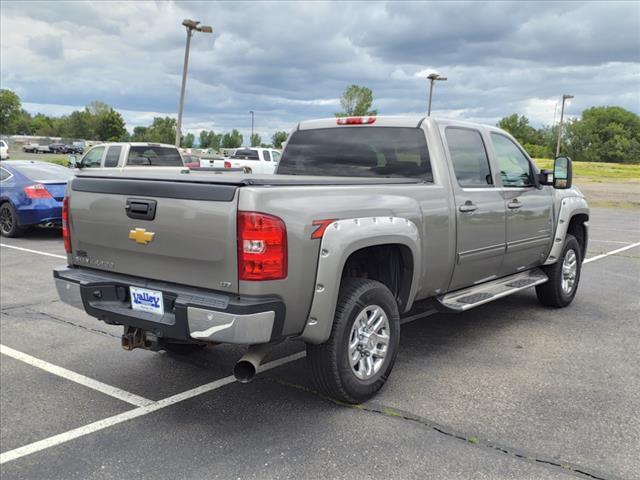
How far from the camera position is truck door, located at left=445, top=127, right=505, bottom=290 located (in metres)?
4.68

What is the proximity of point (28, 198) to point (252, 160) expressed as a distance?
14.8 m

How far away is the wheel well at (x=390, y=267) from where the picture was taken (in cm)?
410

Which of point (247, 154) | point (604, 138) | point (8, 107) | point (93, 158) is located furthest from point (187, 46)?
point (604, 138)

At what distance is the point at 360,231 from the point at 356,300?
43cm

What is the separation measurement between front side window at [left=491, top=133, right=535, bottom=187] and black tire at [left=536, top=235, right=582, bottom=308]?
1.04 metres

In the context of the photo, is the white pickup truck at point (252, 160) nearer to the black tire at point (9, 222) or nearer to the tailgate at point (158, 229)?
the black tire at point (9, 222)

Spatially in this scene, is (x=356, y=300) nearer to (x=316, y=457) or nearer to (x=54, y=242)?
(x=316, y=457)

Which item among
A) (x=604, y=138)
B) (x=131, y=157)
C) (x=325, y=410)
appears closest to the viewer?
(x=325, y=410)

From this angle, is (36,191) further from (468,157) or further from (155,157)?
(468,157)

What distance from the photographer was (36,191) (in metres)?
11.0

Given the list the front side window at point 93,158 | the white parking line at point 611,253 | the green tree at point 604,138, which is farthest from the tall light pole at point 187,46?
the green tree at point 604,138

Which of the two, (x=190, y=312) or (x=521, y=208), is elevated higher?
(x=521, y=208)

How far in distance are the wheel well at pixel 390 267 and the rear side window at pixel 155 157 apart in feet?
37.4

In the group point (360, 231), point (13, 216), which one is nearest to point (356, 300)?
point (360, 231)
